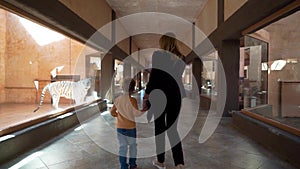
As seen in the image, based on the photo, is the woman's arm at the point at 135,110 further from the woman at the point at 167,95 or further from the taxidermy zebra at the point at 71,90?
the taxidermy zebra at the point at 71,90

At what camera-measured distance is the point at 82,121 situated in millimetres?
5926

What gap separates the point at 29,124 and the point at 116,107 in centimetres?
206

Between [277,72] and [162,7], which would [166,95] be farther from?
[277,72]

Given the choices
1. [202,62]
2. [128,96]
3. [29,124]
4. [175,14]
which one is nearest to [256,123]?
[128,96]

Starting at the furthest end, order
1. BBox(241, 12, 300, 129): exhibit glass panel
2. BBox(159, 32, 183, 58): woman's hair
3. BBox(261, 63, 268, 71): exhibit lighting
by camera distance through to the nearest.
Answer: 1. BBox(261, 63, 268, 71): exhibit lighting
2. BBox(241, 12, 300, 129): exhibit glass panel
3. BBox(159, 32, 183, 58): woman's hair

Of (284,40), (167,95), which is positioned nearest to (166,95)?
(167,95)

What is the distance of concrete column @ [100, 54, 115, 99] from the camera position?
359 inches

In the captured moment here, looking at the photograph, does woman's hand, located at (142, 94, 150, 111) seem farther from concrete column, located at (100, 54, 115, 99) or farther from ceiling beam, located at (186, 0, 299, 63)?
concrete column, located at (100, 54, 115, 99)

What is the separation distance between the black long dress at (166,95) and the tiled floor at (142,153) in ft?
1.68

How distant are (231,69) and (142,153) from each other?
12.8 feet

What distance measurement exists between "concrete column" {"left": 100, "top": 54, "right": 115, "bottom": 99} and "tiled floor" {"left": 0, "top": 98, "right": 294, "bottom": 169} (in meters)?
4.34

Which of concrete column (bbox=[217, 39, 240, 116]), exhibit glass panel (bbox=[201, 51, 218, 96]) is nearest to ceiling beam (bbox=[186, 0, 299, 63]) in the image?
concrete column (bbox=[217, 39, 240, 116])

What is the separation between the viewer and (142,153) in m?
3.49

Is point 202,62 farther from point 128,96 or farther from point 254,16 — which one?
point 128,96
